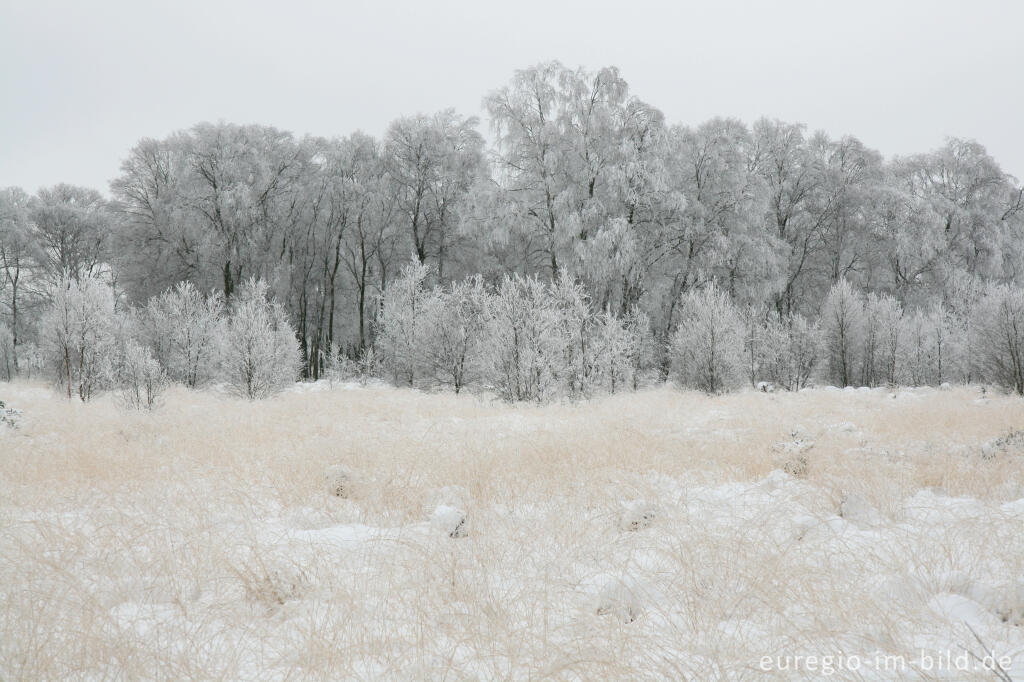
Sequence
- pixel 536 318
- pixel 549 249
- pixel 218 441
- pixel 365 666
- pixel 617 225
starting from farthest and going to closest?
pixel 549 249 → pixel 617 225 → pixel 536 318 → pixel 218 441 → pixel 365 666

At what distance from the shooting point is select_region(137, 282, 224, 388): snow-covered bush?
18359mm

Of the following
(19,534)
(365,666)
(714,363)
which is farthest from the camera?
(714,363)

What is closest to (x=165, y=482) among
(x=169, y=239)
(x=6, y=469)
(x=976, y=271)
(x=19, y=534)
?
(x=19, y=534)

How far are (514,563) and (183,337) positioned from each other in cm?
1994

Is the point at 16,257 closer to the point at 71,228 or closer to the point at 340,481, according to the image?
the point at 71,228

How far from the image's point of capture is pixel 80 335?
44.7ft

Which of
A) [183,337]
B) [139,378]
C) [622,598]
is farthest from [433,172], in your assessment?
[622,598]

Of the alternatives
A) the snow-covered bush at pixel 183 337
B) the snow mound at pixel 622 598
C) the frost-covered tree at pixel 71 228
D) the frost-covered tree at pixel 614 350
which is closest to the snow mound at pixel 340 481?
the snow mound at pixel 622 598

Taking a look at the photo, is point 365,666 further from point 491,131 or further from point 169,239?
point 169,239

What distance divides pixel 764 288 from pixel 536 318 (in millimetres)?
11202

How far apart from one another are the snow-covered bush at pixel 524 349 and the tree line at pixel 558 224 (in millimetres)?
2562

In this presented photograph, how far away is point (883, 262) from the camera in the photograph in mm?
22719

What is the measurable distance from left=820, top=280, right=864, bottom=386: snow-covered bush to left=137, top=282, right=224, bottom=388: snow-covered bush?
900 inches

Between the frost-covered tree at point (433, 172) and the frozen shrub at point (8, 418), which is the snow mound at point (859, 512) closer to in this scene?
the frozen shrub at point (8, 418)
